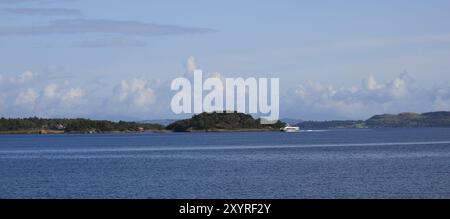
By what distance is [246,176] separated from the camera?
58.2 meters

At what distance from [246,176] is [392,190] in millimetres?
15476
